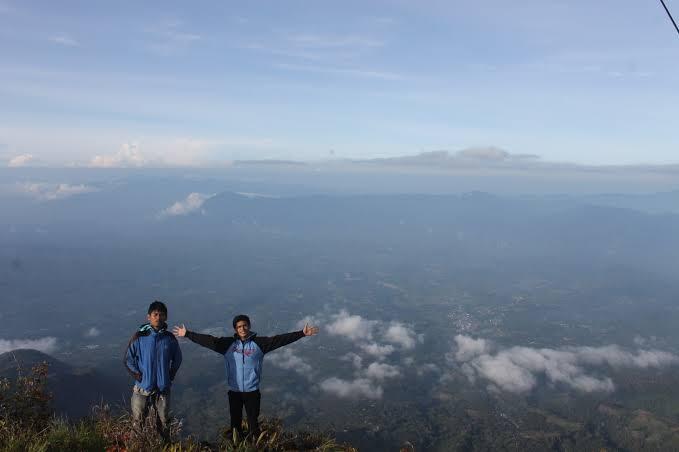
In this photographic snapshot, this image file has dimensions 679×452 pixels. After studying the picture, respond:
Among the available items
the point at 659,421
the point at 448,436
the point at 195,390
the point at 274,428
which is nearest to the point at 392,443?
the point at 448,436

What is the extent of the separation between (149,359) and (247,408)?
84.6 inches

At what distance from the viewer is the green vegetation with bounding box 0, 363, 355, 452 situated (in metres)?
7.38

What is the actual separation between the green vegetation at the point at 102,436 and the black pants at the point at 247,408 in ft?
0.72

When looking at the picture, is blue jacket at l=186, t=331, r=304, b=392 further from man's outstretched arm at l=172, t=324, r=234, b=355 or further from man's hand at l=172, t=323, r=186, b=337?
man's hand at l=172, t=323, r=186, b=337

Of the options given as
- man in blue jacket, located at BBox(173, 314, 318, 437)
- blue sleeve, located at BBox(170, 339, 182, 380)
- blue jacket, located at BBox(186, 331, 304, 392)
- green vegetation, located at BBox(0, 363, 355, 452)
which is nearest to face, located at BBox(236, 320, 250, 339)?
man in blue jacket, located at BBox(173, 314, 318, 437)

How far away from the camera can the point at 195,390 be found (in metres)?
195

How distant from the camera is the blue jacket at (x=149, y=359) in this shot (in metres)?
8.26

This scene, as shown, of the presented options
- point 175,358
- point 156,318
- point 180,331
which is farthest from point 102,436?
point 156,318

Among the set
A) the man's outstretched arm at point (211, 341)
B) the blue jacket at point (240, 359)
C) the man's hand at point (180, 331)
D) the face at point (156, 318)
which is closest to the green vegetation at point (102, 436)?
the blue jacket at point (240, 359)

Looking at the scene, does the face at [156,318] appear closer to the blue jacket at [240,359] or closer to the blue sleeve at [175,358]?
the blue sleeve at [175,358]

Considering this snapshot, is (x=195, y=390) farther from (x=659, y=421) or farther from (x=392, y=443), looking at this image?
(x=659, y=421)

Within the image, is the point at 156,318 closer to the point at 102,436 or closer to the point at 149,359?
the point at 149,359

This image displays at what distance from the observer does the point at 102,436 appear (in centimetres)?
819

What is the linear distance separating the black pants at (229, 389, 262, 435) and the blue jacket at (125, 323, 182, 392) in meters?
1.37
